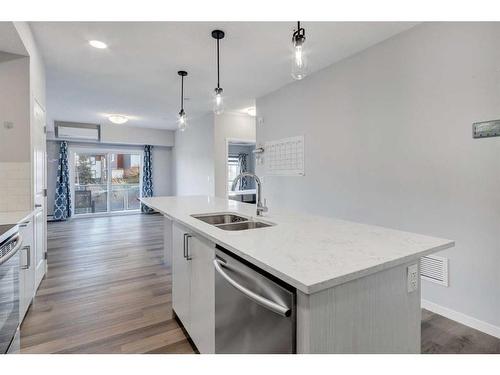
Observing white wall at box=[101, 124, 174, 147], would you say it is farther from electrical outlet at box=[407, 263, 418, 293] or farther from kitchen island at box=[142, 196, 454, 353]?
electrical outlet at box=[407, 263, 418, 293]

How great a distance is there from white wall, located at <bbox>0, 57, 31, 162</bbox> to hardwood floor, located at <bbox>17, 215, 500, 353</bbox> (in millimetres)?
1367

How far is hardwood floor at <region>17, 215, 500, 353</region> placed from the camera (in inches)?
73.9

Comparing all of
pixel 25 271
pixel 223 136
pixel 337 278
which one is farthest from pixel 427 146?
pixel 223 136

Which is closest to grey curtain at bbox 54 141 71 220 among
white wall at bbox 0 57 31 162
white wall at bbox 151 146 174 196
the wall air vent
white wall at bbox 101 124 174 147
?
white wall at bbox 101 124 174 147

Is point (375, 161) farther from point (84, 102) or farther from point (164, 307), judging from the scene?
point (84, 102)

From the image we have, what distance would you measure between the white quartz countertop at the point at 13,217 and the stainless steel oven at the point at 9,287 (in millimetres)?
191

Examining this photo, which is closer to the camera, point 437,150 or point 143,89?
point 437,150

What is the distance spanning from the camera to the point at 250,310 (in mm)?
1141

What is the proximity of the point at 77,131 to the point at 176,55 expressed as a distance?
16.1 feet

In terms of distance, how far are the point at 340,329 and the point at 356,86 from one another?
2689 millimetres

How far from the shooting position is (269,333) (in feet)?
3.37

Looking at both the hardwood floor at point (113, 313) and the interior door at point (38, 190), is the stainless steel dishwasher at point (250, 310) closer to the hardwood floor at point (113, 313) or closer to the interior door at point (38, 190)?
the hardwood floor at point (113, 313)
